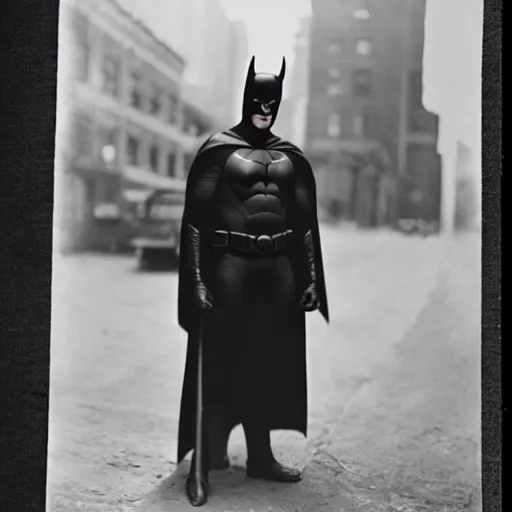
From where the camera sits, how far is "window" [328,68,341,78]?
8.11ft

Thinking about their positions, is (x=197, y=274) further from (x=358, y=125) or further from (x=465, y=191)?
(x=465, y=191)

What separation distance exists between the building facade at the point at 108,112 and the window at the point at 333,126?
17.0 inches

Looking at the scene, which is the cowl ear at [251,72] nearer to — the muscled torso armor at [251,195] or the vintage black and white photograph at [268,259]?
the vintage black and white photograph at [268,259]

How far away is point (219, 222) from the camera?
2227 mm

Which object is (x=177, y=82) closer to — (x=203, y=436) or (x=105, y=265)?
(x=105, y=265)

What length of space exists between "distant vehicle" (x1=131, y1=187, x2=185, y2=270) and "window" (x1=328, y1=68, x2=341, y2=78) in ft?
2.35

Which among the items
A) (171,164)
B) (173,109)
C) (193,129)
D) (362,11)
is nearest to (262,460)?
(171,164)

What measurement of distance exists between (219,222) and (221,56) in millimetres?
624

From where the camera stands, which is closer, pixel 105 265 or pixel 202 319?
pixel 202 319

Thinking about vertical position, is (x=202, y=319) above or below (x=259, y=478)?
above

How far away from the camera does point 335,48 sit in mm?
2455

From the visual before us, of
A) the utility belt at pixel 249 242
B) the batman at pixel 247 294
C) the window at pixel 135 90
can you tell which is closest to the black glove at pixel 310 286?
the batman at pixel 247 294

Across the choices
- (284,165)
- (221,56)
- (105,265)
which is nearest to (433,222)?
(284,165)

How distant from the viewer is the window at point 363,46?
2.35 metres
